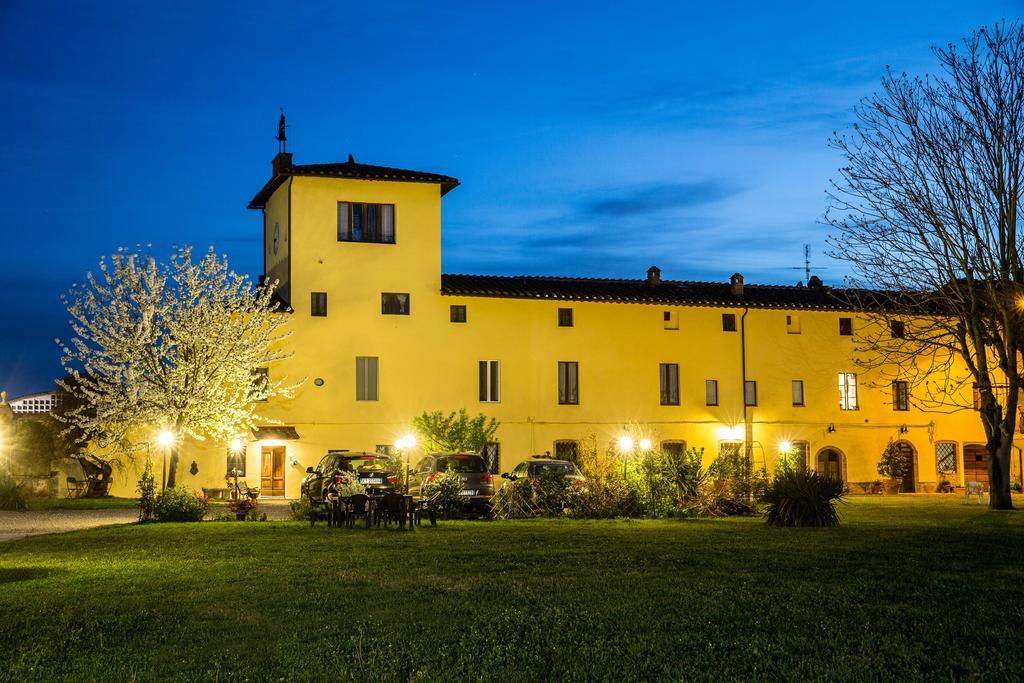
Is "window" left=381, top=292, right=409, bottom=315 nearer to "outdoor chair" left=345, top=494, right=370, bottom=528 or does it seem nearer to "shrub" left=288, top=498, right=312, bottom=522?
"shrub" left=288, top=498, right=312, bottom=522

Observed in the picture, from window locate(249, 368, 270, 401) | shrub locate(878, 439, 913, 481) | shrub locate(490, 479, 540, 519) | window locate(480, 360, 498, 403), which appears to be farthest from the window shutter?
shrub locate(878, 439, 913, 481)

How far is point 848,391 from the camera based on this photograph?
4209cm

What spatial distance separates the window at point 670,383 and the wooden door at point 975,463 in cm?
1270

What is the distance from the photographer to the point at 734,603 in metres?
11.1

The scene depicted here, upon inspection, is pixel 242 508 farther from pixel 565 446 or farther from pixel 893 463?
pixel 893 463

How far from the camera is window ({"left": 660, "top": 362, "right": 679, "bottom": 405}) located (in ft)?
130

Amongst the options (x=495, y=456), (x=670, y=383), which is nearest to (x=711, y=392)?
(x=670, y=383)

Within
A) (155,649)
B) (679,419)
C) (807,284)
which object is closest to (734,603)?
(155,649)

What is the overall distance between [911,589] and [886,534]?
7.38 meters

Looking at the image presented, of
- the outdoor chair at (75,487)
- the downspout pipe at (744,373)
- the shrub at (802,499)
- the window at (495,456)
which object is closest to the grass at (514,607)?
the shrub at (802,499)

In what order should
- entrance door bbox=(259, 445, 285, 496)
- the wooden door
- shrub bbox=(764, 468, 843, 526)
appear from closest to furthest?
shrub bbox=(764, 468, 843, 526)
entrance door bbox=(259, 445, 285, 496)
the wooden door

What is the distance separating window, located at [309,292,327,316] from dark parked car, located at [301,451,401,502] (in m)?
7.03

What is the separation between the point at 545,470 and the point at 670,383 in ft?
45.8

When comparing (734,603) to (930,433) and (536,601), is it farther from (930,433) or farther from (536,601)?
(930,433)
